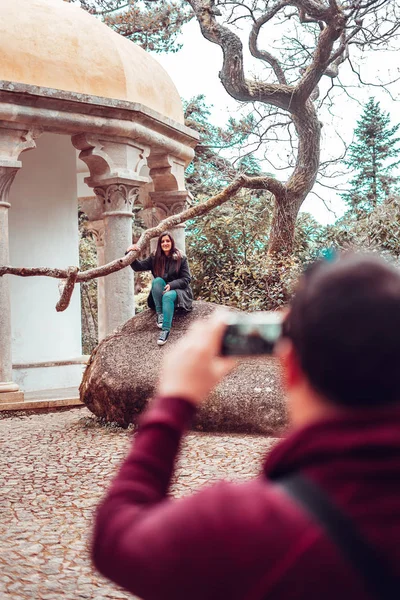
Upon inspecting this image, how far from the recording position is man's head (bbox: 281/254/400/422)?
2.75ft

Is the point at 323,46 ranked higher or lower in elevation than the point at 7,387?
higher

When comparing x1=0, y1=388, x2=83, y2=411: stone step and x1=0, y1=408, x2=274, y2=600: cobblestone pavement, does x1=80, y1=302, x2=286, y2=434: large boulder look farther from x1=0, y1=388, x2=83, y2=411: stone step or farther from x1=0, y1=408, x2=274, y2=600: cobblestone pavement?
x1=0, y1=388, x2=83, y2=411: stone step

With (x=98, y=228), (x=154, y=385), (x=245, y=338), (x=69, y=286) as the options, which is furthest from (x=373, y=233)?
(x=245, y=338)

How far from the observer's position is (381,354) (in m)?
0.84

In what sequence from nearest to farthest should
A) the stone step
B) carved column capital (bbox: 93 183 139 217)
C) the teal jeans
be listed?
1. the teal jeans
2. the stone step
3. carved column capital (bbox: 93 183 139 217)

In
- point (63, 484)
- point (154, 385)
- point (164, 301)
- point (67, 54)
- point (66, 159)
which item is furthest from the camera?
point (66, 159)

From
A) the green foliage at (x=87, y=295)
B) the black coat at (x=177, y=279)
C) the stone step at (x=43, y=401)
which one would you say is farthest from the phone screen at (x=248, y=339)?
the green foliage at (x=87, y=295)

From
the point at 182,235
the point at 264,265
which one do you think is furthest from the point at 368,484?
the point at 264,265

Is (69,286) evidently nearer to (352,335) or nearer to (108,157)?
(108,157)

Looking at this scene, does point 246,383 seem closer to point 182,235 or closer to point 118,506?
point 182,235

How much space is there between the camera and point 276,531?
81 centimetres

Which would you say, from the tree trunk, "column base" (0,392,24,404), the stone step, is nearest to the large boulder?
the stone step

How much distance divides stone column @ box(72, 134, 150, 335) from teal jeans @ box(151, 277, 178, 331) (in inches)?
87.9

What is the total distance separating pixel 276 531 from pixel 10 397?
30.6ft
